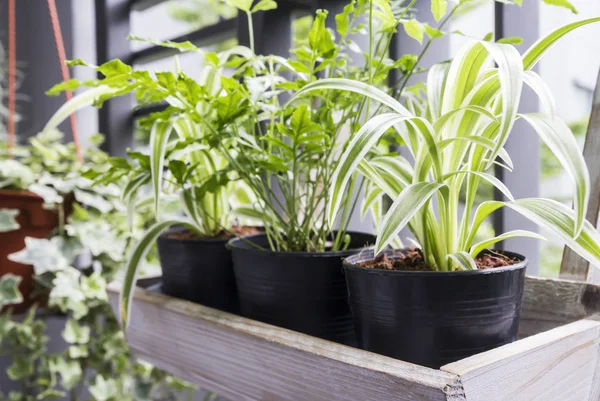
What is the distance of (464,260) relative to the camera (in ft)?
1.69

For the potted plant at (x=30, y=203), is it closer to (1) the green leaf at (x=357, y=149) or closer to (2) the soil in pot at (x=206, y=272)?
(2) the soil in pot at (x=206, y=272)

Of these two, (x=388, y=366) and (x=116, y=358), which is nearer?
(x=388, y=366)

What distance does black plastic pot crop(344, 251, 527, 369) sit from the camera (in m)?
0.48

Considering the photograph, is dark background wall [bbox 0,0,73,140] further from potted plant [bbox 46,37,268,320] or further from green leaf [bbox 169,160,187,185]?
green leaf [bbox 169,160,187,185]

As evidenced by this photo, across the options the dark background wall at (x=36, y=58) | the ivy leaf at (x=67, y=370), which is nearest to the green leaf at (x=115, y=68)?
the ivy leaf at (x=67, y=370)

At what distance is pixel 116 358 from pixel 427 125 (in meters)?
1.14

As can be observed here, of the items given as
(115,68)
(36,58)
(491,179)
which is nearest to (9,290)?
(115,68)

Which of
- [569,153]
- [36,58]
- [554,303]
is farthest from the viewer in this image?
[36,58]

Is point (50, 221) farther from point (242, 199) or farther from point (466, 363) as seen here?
point (466, 363)

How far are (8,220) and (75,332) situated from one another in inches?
12.4

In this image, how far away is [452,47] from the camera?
1.05m

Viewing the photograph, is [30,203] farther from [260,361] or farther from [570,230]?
[570,230]

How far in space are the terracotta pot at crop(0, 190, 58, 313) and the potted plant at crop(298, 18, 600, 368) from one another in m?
1.00

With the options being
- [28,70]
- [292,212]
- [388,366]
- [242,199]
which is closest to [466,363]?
[388,366]
